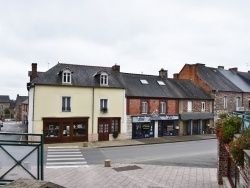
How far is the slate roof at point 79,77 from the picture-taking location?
1029 inches

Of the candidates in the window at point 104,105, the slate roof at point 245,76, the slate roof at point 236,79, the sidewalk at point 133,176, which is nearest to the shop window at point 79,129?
the window at point 104,105

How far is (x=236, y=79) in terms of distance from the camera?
43000mm

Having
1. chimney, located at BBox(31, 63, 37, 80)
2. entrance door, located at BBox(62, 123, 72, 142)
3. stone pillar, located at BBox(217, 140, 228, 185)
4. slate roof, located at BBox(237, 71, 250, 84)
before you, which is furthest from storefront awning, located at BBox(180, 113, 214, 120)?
stone pillar, located at BBox(217, 140, 228, 185)

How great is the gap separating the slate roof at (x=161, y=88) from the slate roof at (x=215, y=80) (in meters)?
1.81

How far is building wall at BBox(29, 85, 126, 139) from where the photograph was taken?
2531cm

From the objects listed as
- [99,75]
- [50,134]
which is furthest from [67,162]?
[99,75]

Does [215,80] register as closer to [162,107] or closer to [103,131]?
[162,107]

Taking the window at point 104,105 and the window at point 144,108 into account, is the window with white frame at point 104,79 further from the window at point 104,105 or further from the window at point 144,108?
the window at point 144,108

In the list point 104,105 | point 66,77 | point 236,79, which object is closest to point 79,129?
point 104,105

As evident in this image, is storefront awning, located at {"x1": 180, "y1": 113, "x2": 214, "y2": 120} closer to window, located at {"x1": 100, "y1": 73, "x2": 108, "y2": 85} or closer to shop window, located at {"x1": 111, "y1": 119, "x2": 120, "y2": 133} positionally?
shop window, located at {"x1": 111, "y1": 119, "x2": 120, "y2": 133}

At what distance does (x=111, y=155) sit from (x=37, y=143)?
41.6 ft

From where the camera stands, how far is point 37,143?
816 centimetres

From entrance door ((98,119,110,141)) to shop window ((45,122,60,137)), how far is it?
449 cm

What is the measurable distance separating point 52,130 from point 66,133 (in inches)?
56.5
